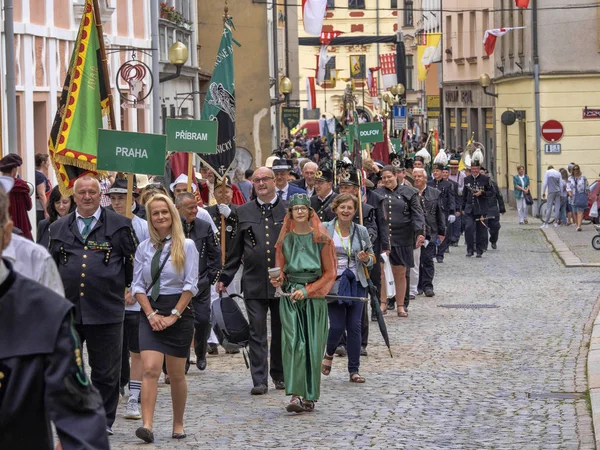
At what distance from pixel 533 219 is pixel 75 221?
110 ft

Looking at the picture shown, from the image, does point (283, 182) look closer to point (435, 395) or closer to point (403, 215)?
point (403, 215)

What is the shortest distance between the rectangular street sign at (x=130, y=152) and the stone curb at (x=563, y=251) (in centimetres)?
1505

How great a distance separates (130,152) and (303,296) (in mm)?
1933

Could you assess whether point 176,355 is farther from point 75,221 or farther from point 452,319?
point 452,319

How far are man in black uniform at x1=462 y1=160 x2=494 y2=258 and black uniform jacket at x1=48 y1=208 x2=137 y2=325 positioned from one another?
64.1 ft

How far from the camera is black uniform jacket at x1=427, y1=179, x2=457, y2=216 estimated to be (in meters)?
26.8

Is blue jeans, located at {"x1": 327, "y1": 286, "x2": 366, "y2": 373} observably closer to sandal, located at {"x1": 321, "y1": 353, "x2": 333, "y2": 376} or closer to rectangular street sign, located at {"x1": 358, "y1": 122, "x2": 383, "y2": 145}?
sandal, located at {"x1": 321, "y1": 353, "x2": 333, "y2": 376}

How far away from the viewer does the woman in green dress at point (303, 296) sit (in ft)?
34.6

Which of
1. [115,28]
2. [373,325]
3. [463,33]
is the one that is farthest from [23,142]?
[463,33]

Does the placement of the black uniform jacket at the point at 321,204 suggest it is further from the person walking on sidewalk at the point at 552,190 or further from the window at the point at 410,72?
the window at the point at 410,72

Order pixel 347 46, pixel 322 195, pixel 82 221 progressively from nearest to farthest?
1. pixel 82 221
2. pixel 322 195
3. pixel 347 46

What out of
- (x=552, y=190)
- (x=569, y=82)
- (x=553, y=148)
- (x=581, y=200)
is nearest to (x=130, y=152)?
(x=581, y=200)

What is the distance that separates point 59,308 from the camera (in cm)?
363

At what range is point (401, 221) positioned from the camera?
1805cm
